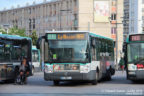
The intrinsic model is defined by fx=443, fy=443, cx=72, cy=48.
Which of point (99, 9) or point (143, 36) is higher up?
point (99, 9)

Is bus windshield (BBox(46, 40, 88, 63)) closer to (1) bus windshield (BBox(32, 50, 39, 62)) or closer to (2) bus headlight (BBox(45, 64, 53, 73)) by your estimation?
(2) bus headlight (BBox(45, 64, 53, 73))

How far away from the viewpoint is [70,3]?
3462 inches

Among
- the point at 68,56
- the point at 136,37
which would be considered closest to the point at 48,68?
the point at 68,56

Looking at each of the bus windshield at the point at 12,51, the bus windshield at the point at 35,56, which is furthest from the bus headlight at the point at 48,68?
the bus windshield at the point at 35,56

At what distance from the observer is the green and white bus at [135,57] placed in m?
23.4

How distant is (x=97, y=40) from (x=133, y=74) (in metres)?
2.90

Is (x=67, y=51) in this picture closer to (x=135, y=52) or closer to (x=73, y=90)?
(x=73, y=90)

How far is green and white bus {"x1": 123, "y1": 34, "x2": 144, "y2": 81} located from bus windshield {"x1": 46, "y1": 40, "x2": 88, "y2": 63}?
2914 mm

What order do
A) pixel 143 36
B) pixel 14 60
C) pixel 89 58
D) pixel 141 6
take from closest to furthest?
1. pixel 89 58
2. pixel 143 36
3. pixel 14 60
4. pixel 141 6

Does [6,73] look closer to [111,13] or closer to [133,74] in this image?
[133,74]

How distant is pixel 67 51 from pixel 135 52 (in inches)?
159

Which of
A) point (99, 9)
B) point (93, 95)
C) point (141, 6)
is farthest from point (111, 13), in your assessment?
point (93, 95)

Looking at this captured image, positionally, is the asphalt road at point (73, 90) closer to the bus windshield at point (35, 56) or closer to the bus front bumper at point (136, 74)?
the bus front bumper at point (136, 74)

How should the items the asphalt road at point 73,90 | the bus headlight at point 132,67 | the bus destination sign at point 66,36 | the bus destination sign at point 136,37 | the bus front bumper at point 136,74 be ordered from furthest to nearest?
the bus destination sign at point 136,37
the bus headlight at point 132,67
the bus front bumper at point 136,74
the bus destination sign at point 66,36
the asphalt road at point 73,90
